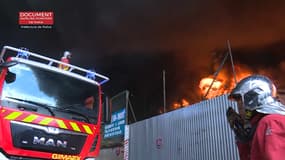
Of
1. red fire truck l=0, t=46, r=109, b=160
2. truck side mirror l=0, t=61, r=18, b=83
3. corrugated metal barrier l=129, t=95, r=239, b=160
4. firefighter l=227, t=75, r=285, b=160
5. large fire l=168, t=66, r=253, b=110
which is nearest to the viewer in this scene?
firefighter l=227, t=75, r=285, b=160

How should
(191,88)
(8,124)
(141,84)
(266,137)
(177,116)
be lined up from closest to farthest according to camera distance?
(266,137), (8,124), (177,116), (191,88), (141,84)

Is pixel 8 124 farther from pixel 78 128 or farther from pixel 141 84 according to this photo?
pixel 141 84

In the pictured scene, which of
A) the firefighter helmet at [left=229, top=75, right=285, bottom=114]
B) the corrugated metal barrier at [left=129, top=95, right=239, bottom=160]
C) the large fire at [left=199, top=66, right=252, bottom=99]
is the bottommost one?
the firefighter helmet at [left=229, top=75, right=285, bottom=114]

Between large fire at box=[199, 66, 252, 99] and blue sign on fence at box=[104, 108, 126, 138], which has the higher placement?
large fire at box=[199, 66, 252, 99]

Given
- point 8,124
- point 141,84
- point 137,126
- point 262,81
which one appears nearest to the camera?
point 262,81

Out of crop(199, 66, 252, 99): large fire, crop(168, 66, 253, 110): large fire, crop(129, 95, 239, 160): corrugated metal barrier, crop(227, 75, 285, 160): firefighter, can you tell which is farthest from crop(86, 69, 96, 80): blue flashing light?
crop(199, 66, 252, 99): large fire

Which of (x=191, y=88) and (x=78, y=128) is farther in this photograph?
(x=191, y=88)

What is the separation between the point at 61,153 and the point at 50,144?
22cm

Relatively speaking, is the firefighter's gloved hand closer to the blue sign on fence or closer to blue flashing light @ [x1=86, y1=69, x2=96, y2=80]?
blue flashing light @ [x1=86, y1=69, x2=96, y2=80]

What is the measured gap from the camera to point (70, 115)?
4934 millimetres

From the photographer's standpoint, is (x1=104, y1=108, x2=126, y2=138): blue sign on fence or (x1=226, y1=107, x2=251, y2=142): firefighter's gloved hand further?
(x1=104, y1=108, x2=126, y2=138): blue sign on fence

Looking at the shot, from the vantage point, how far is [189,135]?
739cm

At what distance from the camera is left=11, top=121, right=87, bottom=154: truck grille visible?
4.32m

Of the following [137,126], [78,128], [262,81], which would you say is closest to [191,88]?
[137,126]
